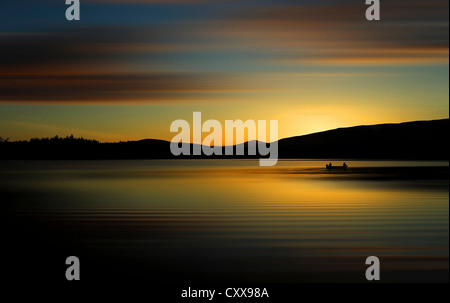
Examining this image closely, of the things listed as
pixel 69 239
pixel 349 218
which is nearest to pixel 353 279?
pixel 69 239

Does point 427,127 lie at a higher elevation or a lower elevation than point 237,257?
higher

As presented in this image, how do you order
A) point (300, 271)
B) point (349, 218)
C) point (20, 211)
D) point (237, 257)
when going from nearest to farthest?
point (300, 271) → point (237, 257) → point (349, 218) → point (20, 211)

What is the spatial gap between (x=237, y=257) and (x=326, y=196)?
16.1 m

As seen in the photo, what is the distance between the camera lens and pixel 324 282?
32.3 ft

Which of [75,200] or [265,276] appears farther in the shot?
[75,200]

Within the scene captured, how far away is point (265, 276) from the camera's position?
408 inches

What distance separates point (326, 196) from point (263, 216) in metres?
8.79

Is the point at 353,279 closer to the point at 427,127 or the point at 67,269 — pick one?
the point at 67,269

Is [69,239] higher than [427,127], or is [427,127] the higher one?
[427,127]
